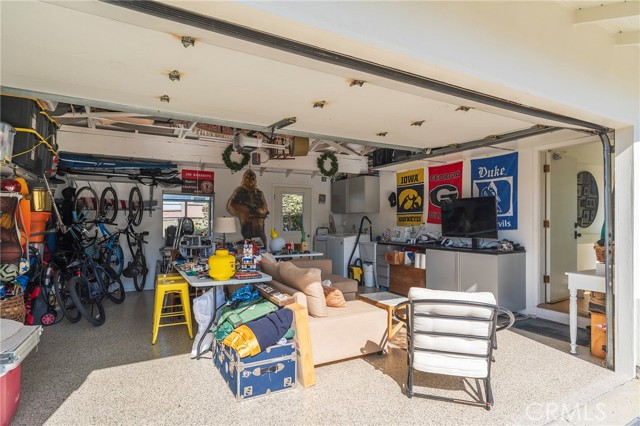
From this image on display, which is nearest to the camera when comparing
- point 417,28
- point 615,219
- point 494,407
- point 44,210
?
point 417,28

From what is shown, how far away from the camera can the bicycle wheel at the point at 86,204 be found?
644cm

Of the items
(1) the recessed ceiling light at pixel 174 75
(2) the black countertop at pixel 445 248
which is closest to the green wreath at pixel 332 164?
(2) the black countertop at pixel 445 248

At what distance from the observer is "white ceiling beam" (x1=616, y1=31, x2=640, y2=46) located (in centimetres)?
300

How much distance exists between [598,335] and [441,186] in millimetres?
3435

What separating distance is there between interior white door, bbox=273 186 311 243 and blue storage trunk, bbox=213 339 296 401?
577 cm

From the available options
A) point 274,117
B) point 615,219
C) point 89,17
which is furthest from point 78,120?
point 615,219

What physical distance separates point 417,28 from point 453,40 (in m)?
0.29

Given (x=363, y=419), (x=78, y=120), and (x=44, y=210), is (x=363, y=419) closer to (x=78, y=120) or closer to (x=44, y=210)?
(x=44, y=210)

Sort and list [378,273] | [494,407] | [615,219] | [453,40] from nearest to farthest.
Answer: [453,40] < [494,407] < [615,219] < [378,273]

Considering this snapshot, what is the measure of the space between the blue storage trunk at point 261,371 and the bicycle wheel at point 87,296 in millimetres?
2638

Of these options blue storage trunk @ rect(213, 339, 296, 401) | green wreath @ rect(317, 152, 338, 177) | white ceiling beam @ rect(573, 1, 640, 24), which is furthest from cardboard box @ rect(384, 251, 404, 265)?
white ceiling beam @ rect(573, 1, 640, 24)

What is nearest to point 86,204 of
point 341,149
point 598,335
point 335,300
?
point 341,149

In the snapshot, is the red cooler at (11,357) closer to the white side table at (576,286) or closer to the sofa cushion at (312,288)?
the sofa cushion at (312,288)

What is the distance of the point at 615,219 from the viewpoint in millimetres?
3250
